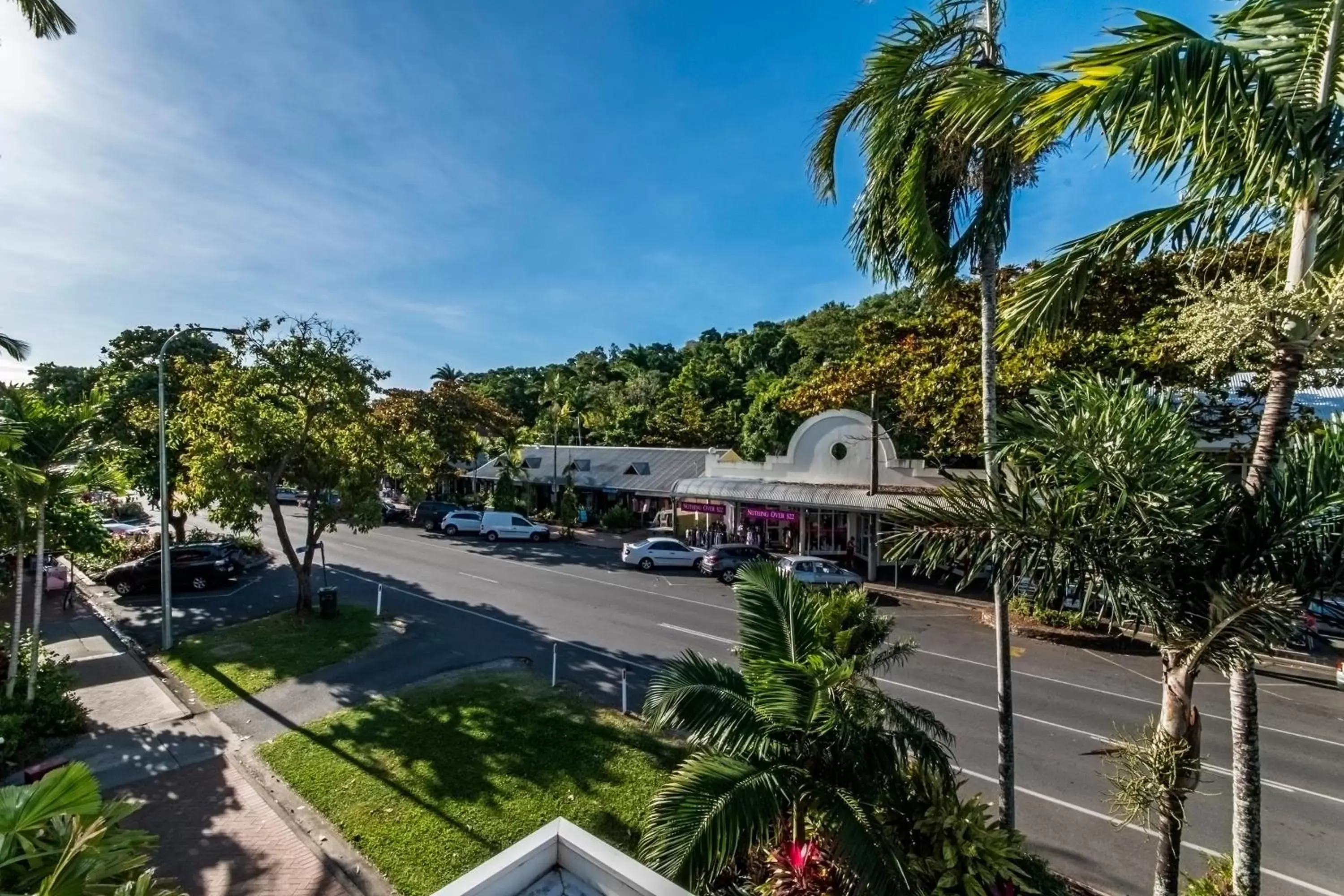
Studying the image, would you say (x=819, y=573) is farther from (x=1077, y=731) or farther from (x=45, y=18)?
(x=45, y=18)

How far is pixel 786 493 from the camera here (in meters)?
24.5

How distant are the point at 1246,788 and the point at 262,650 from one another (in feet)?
55.2

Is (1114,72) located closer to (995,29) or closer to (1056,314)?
(1056,314)

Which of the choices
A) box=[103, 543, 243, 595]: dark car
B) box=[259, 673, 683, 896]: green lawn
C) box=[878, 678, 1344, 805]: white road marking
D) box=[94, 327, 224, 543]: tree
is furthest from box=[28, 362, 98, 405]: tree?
box=[878, 678, 1344, 805]: white road marking

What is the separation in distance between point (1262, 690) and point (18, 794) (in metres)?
19.1

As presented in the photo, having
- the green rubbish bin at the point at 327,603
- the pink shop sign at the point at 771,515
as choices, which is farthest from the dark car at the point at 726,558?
the green rubbish bin at the point at 327,603

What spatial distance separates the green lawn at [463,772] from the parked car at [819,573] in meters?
10.2

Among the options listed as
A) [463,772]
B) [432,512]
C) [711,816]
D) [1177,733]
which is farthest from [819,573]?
[432,512]

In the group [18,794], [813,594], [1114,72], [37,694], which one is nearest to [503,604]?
[37,694]

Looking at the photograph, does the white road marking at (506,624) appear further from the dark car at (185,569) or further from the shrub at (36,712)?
the shrub at (36,712)

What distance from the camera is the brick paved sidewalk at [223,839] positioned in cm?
680

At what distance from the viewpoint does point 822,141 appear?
→ 23.5 feet

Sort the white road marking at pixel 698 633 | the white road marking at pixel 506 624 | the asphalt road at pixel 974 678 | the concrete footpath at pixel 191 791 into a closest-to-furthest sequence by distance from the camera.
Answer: the concrete footpath at pixel 191 791
the asphalt road at pixel 974 678
the white road marking at pixel 506 624
the white road marking at pixel 698 633

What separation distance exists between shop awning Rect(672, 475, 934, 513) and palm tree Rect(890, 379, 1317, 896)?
1602 cm
